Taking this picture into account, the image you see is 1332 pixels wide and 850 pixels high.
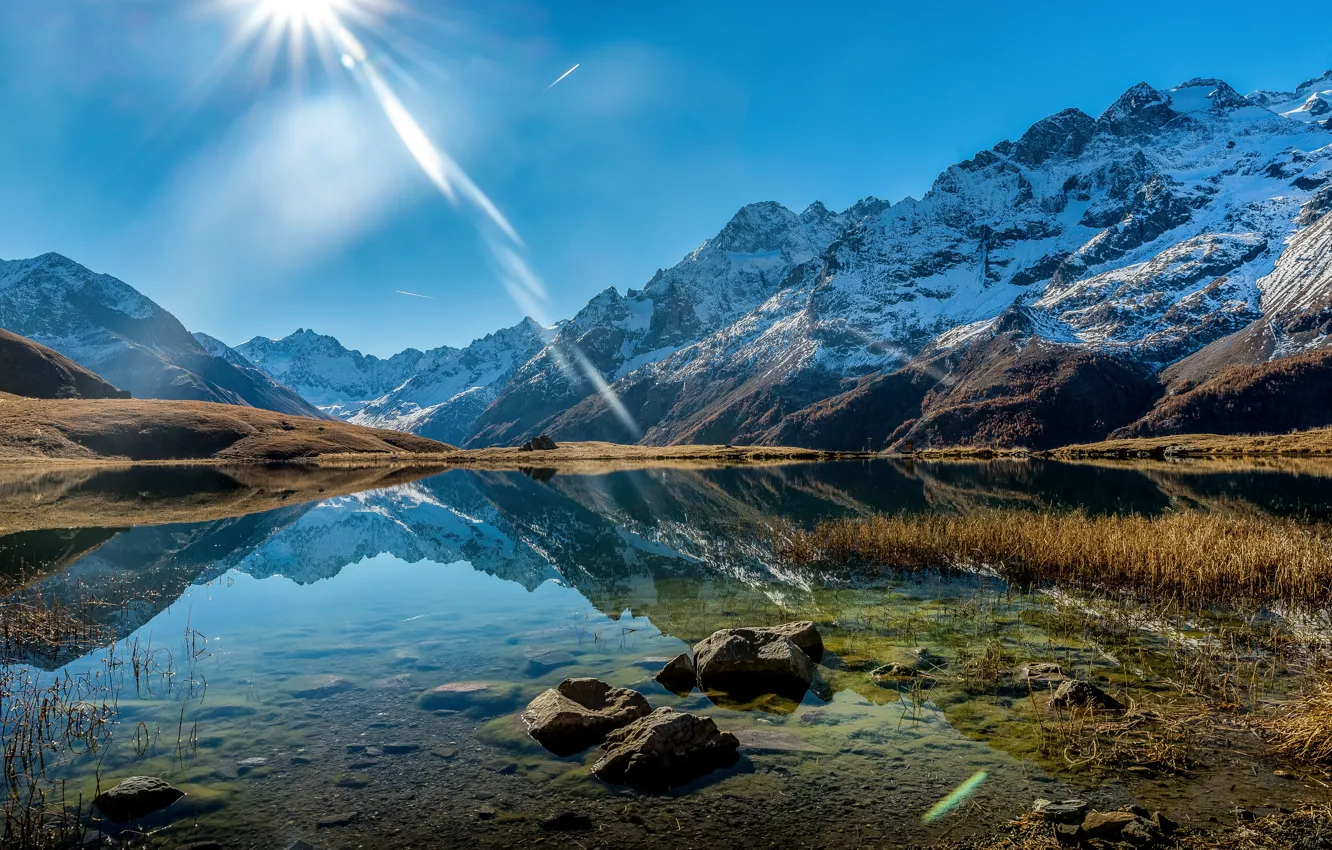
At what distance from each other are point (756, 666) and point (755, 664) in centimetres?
6

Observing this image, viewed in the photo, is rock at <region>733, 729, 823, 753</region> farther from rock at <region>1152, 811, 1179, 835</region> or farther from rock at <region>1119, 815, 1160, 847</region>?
rock at <region>1152, 811, 1179, 835</region>

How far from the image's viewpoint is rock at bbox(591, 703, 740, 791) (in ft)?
39.6

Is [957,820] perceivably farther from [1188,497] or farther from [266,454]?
[266,454]

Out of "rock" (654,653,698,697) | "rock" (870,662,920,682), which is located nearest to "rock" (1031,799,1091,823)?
"rock" (870,662,920,682)

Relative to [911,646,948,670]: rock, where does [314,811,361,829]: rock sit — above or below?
above

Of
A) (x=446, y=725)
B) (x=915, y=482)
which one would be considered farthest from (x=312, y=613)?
(x=915, y=482)

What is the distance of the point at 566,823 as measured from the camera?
1065 centimetres

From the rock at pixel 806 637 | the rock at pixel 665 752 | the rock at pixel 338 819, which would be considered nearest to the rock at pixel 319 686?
the rock at pixel 338 819

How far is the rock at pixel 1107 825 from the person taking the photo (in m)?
9.46

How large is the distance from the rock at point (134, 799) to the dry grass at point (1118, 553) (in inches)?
1079

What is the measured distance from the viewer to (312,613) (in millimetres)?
26016

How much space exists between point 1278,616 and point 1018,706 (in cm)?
1352

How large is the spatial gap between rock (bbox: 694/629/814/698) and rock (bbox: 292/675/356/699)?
945 centimetres

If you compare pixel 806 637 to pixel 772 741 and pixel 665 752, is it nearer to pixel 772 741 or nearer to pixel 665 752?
pixel 772 741
